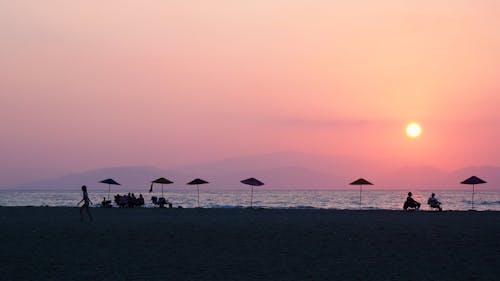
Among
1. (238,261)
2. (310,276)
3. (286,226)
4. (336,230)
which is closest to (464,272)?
(310,276)

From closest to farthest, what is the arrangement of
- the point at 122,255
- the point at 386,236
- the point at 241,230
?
1. the point at 122,255
2. the point at 386,236
3. the point at 241,230

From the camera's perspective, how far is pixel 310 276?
43.5 feet

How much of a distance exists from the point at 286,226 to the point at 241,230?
247cm

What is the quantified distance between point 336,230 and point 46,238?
381 inches

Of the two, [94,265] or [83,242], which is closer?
[94,265]

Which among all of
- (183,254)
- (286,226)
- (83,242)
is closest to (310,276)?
(183,254)

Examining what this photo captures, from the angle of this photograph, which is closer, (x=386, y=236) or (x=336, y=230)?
(x=386, y=236)

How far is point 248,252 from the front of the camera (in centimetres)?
1700

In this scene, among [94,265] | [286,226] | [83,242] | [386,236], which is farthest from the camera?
[286,226]

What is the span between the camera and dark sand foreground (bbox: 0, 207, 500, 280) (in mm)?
13531

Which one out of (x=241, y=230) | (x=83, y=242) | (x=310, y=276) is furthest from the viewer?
(x=241, y=230)

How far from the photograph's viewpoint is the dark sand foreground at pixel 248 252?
533 inches

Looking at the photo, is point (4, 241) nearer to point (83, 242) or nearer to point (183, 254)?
point (83, 242)

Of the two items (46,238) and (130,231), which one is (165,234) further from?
(46,238)
